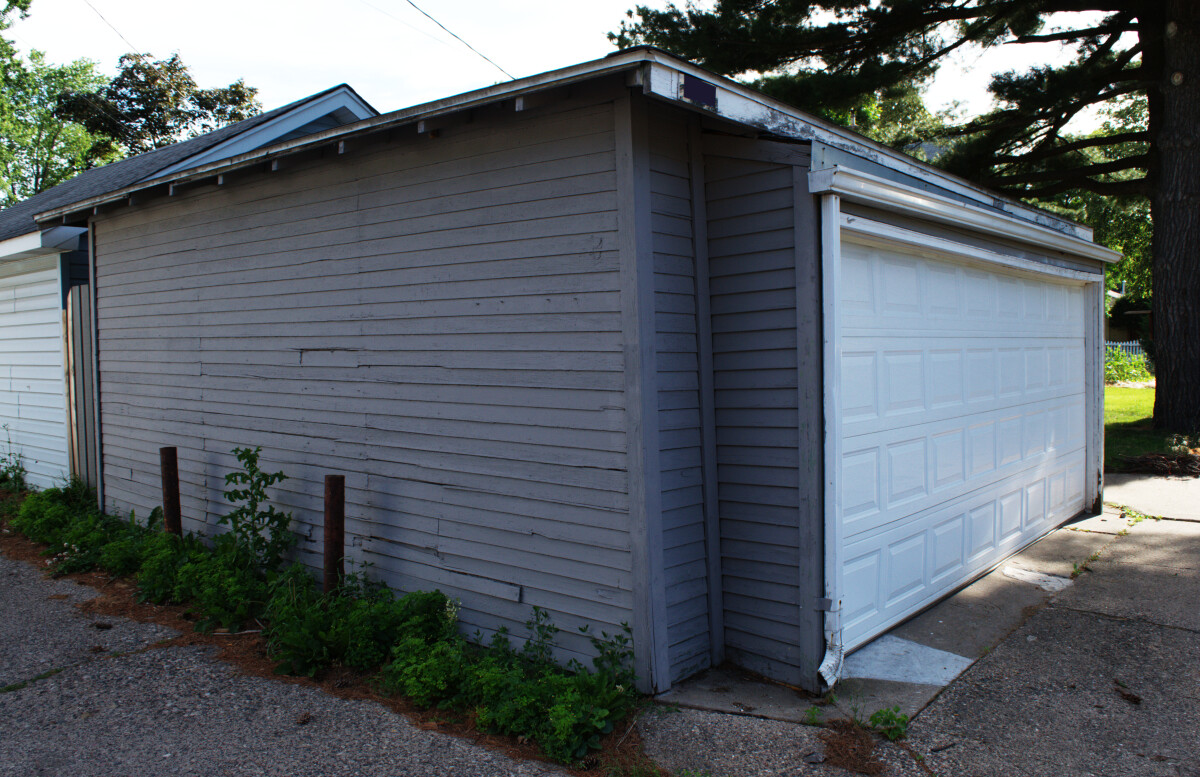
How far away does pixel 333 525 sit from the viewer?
16.3 feet

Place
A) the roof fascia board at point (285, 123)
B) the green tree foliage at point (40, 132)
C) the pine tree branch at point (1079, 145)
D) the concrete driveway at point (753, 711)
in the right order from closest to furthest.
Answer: the concrete driveway at point (753, 711), the roof fascia board at point (285, 123), the pine tree branch at point (1079, 145), the green tree foliage at point (40, 132)

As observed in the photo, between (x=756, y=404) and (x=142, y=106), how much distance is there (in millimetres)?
36841

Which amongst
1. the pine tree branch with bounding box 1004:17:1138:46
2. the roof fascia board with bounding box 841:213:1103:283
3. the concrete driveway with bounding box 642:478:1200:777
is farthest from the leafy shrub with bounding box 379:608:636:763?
the pine tree branch with bounding box 1004:17:1138:46

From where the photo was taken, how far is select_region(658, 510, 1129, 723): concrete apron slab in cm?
367

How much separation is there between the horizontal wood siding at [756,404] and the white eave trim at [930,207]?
0.77 ft

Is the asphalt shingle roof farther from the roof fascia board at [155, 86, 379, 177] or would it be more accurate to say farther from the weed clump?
the weed clump

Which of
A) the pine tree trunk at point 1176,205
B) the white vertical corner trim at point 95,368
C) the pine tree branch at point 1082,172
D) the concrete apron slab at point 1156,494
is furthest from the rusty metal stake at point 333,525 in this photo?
the pine tree branch at point 1082,172

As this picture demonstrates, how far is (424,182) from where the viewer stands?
4691mm

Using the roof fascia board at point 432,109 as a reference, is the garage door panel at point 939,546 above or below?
below

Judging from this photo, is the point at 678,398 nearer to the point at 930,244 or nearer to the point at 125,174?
the point at 930,244

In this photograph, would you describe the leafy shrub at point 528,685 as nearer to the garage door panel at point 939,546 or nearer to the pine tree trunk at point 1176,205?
the garage door panel at point 939,546

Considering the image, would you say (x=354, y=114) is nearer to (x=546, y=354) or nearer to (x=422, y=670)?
(x=546, y=354)

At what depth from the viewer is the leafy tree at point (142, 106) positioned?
105 ft

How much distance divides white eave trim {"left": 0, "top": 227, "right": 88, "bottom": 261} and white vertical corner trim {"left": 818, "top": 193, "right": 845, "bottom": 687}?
755 centimetres
